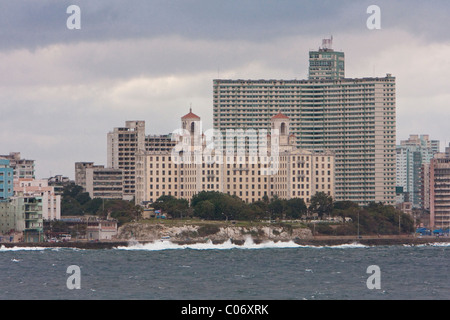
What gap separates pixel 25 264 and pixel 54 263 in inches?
172

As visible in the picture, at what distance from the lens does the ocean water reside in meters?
122

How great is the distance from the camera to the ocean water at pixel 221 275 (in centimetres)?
12225

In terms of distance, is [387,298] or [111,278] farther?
[111,278]

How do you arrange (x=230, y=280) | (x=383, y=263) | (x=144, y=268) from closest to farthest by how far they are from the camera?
(x=230, y=280) → (x=144, y=268) → (x=383, y=263)

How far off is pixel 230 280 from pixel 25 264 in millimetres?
39899

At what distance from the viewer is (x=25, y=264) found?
167m

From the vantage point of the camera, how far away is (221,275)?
14800 centimetres

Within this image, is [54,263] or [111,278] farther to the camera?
[54,263]
